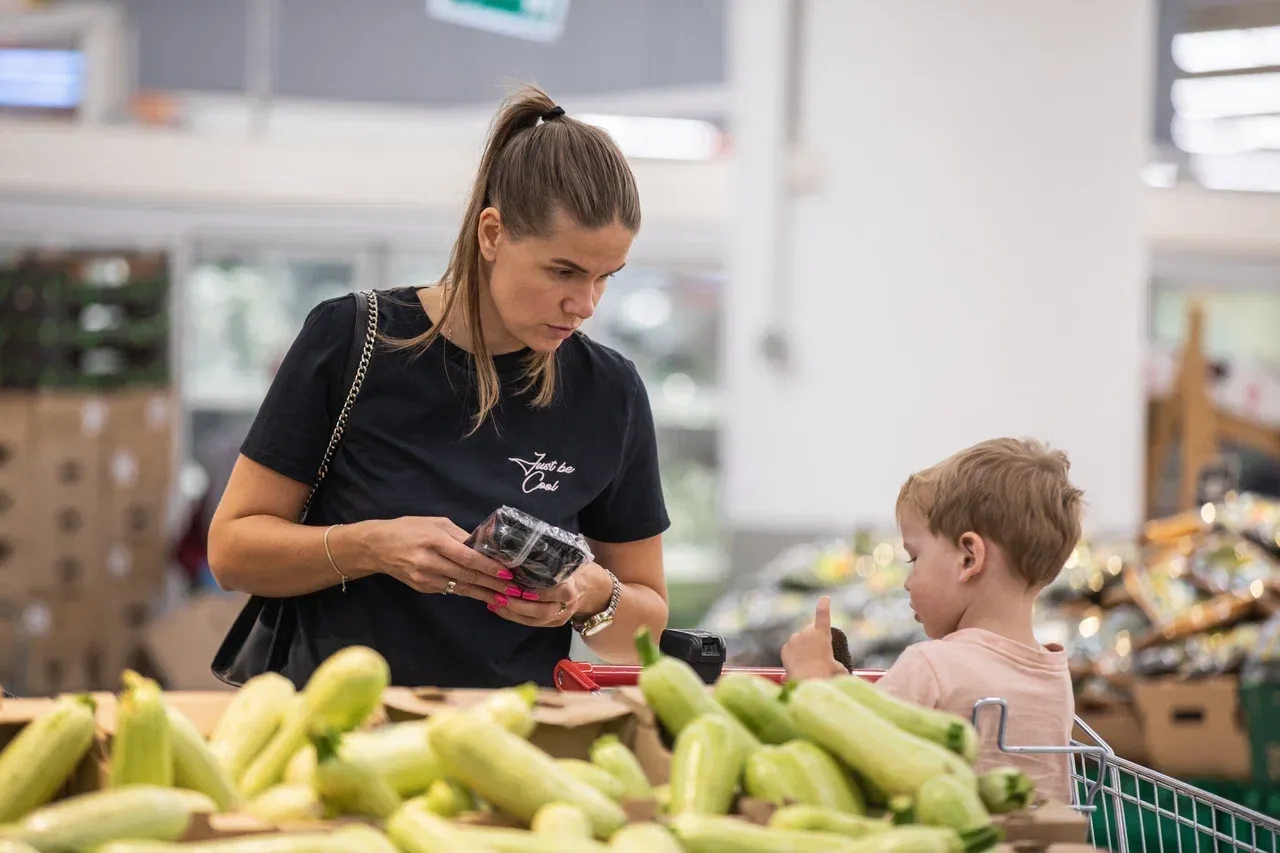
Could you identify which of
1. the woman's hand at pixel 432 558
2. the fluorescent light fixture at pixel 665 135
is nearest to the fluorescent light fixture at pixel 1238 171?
the fluorescent light fixture at pixel 665 135

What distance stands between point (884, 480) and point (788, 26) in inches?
88.4

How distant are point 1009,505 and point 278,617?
3.41ft

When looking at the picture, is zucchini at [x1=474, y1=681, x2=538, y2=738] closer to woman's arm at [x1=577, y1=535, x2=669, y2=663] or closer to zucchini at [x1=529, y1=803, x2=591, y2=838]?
zucchini at [x1=529, y1=803, x2=591, y2=838]

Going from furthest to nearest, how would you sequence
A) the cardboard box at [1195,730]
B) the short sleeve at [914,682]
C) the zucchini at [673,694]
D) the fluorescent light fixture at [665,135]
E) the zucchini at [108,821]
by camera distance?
1. the fluorescent light fixture at [665,135]
2. the cardboard box at [1195,730]
3. the short sleeve at [914,682]
4. the zucchini at [673,694]
5. the zucchini at [108,821]

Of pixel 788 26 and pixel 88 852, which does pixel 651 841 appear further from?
pixel 788 26

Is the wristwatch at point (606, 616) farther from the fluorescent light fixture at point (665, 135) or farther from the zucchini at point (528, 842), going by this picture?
the fluorescent light fixture at point (665, 135)

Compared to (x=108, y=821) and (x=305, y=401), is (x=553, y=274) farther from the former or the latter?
(x=108, y=821)

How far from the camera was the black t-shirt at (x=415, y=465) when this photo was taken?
1.92 metres

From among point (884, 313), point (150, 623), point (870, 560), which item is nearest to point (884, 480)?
point (884, 313)

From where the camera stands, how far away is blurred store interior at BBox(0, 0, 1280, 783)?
6.62 meters

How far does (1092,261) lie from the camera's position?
661 centimetres

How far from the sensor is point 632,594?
6.77 feet

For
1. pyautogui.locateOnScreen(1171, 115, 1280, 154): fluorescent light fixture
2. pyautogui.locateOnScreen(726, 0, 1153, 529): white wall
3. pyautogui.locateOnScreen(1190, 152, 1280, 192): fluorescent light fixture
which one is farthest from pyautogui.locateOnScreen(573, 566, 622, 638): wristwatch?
pyautogui.locateOnScreen(1171, 115, 1280, 154): fluorescent light fixture

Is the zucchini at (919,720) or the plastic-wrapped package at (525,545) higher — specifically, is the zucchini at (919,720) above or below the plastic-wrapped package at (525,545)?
below
